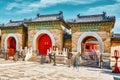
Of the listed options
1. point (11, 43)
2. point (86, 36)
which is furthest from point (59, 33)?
point (11, 43)

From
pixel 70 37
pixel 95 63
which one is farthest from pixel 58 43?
pixel 95 63

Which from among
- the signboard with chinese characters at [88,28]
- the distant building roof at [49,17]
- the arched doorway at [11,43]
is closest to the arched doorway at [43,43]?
the distant building roof at [49,17]

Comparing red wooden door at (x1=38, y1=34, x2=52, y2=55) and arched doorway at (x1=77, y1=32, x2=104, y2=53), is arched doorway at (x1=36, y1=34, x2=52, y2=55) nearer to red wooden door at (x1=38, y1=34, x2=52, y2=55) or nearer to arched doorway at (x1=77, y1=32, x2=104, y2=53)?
red wooden door at (x1=38, y1=34, x2=52, y2=55)

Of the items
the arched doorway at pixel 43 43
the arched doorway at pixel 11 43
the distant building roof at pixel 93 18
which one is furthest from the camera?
the arched doorway at pixel 11 43

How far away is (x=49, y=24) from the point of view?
70.6 ft

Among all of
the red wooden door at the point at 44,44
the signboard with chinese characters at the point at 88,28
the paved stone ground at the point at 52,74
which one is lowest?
the paved stone ground at the point at 52,74

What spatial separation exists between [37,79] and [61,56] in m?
9.12

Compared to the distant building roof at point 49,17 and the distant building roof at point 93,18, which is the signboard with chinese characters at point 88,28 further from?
the distant building roof at point 49,17

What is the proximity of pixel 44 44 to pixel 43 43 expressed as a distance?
20 cm

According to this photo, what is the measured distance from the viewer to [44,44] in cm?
Result: 2289

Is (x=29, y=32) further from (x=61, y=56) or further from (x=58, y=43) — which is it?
(x=61, y=56)

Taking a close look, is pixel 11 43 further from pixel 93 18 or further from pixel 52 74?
pixel 52 74

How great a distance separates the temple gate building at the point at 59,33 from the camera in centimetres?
1859

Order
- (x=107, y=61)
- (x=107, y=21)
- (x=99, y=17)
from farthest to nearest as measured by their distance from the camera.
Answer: (x=99, y=17) → (x=107, y=21) → (x=107, y=61)
